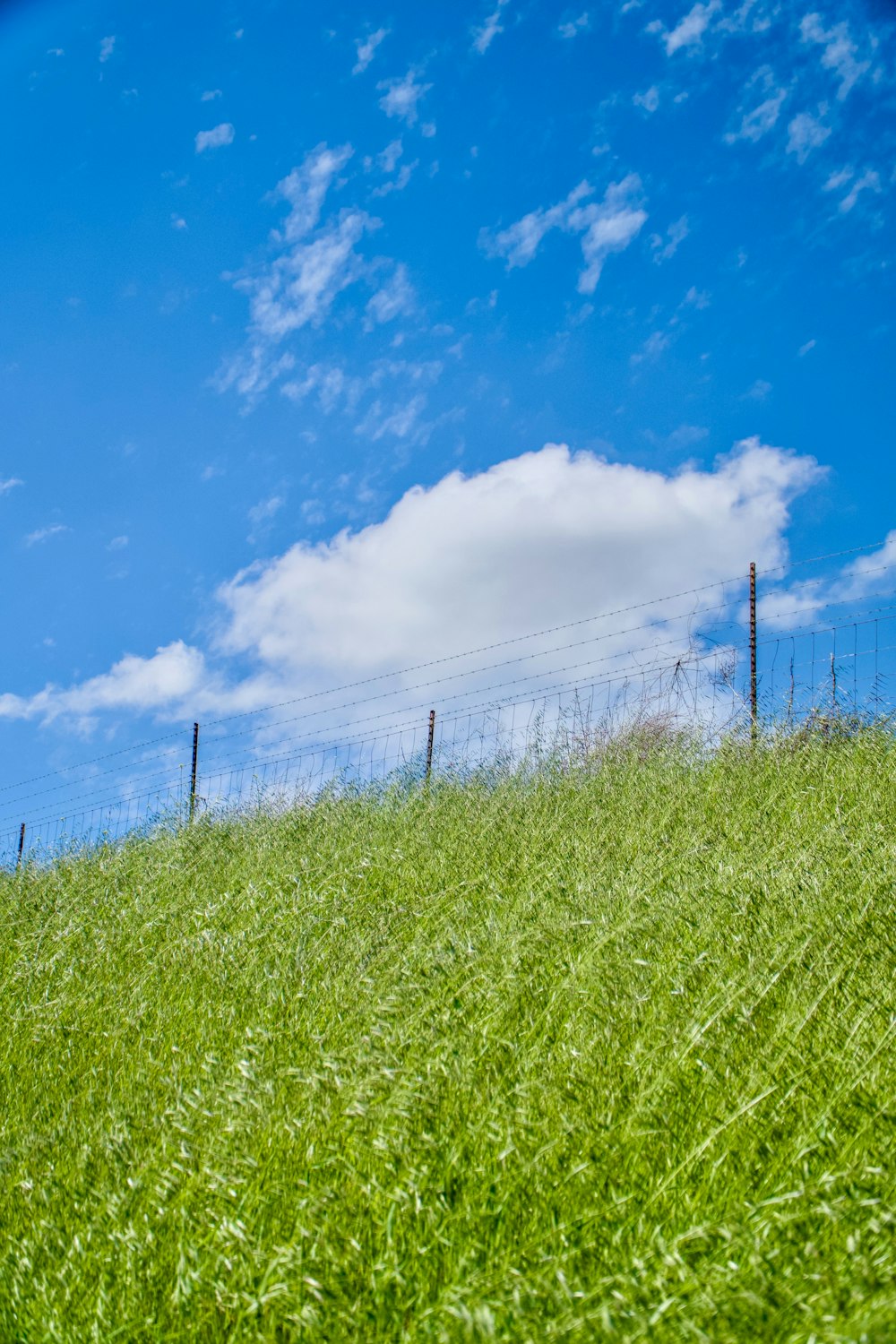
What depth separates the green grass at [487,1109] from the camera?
2.17 m

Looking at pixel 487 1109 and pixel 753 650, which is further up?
pixel 753 650

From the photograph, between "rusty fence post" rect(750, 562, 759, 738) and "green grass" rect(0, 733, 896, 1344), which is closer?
"green grass" rect(0, 733, 896, 1344)

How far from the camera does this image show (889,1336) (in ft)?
5.50

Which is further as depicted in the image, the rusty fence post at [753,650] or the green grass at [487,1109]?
the rusty fence post at [753,650]

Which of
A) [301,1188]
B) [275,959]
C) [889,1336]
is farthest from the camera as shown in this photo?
[275,959]

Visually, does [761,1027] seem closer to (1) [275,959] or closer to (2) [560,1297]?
(2) [560,1297]

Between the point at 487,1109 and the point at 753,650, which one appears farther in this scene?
the point at 753,650

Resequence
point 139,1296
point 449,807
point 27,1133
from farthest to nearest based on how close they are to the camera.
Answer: point 449,807
point 27,1133
point 139,1296

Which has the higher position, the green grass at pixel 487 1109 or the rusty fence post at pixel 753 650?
the rusty fence post at pixel 753 650

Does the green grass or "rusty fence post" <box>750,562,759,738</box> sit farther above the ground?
"rusty fence post" <box>750,562,759,738</box>

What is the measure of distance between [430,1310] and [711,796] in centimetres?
567

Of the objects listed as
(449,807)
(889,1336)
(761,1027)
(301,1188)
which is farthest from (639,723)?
(889,1336)

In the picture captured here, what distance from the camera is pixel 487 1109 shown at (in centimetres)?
289

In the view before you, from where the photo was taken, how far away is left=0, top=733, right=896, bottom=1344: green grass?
7.13ft
